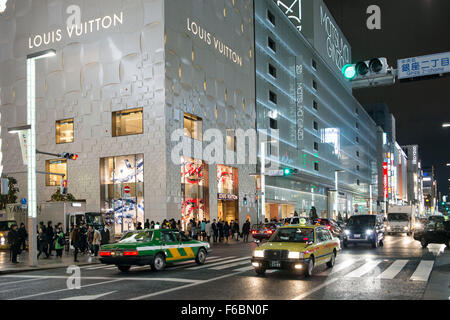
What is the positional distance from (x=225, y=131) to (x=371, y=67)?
103 ft

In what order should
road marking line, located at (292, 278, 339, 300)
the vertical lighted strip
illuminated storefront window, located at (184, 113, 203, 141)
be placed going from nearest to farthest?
road marking line, located at (292, 278, 339, 300) → the vertical lighted strip → illuminated storefront window, located at (184, 113, 203, 141)

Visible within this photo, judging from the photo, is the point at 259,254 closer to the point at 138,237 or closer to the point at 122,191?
the point at 138,237

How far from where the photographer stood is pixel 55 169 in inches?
1588

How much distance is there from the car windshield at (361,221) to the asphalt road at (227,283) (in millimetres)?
10449

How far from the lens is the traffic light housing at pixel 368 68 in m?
12.8

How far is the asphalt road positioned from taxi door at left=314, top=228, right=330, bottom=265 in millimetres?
442

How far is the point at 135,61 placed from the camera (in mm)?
36375

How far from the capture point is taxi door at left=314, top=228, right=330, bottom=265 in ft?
49.3

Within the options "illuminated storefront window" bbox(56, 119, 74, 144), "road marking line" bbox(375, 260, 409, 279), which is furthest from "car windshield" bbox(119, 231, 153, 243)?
"illuminated storefront window" bbox(56, 119, 74, 144)

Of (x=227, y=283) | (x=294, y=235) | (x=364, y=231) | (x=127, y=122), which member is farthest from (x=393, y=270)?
(x=127, y=122)

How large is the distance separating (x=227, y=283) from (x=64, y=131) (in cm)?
3101

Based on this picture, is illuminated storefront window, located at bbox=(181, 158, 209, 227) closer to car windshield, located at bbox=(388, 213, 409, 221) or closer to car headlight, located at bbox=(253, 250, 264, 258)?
car windshield, located at bbox=(388, 213, 409, 221)
